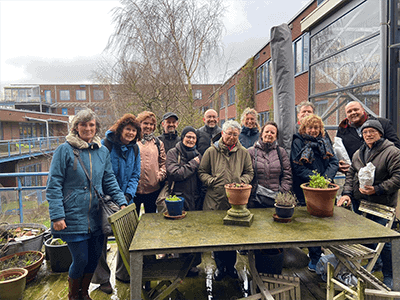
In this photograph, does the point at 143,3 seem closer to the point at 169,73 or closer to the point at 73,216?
the point at 169,73

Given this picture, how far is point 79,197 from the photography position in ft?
7.76

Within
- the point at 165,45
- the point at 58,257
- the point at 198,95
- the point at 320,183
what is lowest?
the point at 58,257

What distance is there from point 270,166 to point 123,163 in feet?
5.49

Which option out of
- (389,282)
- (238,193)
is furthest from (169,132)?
(389,282)

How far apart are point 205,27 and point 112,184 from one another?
5.67m

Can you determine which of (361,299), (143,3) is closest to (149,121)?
(361,299)

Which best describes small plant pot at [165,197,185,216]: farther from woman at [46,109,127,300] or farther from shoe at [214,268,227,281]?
shoe at [214,268,227,281]

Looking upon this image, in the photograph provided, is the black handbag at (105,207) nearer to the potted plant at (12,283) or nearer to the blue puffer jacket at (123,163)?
the blue puffer jacket at (123,163)

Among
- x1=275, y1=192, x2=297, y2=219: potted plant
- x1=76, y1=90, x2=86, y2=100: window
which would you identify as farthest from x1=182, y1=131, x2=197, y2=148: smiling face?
x1=76, y1=90, x2=86, y2=100: window

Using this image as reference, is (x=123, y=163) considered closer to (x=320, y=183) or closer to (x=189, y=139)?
(x=189, y=139)

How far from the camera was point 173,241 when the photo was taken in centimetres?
210

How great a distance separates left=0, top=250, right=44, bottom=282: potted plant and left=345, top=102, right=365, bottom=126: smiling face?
13.7 ft

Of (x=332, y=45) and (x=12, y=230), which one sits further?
(x=332, y=45)

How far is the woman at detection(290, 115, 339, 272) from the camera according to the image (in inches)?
125
